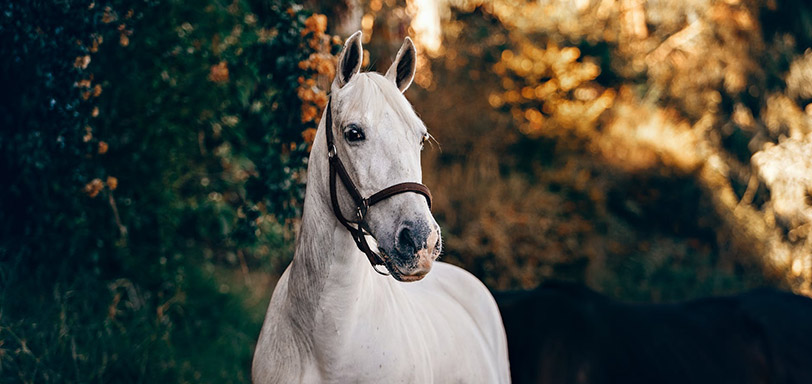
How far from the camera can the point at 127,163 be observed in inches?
177

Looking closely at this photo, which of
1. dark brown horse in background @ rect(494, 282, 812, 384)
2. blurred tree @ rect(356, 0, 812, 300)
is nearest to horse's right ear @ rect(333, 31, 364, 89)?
dark brown horse in background @ rect(494, 282, 812, 384)

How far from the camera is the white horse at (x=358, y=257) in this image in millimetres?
2111

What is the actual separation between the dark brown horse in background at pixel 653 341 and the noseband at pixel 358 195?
8.69ft

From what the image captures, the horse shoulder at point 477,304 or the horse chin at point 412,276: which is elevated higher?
the horse chin at point 412,276

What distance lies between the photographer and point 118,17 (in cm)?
392

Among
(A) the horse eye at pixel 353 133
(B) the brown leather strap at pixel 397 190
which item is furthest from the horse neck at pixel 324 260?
(B) the brown leather strap at pixel 397 190

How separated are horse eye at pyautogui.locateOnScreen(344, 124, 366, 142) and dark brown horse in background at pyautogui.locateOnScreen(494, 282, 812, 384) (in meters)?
2.85

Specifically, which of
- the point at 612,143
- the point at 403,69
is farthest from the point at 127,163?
the point at 612,143

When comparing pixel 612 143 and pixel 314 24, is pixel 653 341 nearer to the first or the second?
pixel 314 24

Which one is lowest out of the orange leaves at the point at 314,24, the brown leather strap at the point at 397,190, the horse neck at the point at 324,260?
the horse neck at the point at 324,260

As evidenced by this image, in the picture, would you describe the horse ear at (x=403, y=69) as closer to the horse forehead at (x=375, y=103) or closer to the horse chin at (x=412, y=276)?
the horse forehead at (x=375, y=103)

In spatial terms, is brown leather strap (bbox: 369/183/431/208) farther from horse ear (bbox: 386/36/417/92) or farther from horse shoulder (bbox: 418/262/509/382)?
horse shoulder (bbox: 418/262/509/382)

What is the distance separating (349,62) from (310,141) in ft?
5.18

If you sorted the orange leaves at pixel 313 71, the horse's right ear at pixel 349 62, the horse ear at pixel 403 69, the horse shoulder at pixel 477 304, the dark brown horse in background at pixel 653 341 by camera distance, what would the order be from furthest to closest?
the dark brown horse in background at pixel 653 341, the orange leaves at pixel 313 71, the horse shoulder at pixel 477 304, the horse ear at pixel 403 69, the horse's right ear at pixel 349 62
